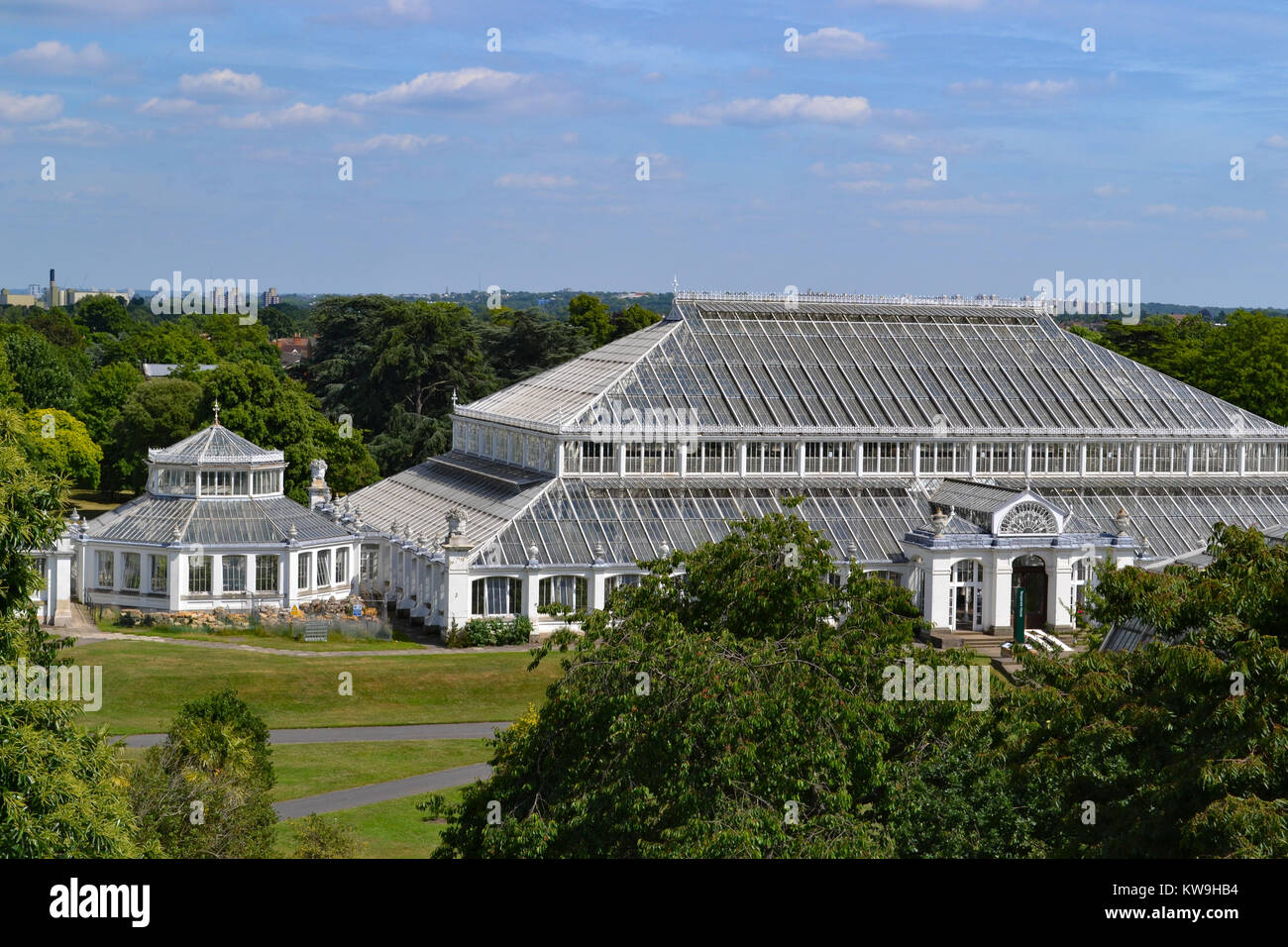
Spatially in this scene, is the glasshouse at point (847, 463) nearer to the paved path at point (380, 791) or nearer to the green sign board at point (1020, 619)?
the green sign board at point (1020, 619)

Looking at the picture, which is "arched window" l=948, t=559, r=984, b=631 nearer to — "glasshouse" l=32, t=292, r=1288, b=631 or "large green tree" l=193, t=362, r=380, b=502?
"glasshouse" l=32, t=292, r=1288, b=631

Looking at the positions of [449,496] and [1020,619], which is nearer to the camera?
[1020,619]

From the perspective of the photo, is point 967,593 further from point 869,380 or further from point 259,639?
point 259,639

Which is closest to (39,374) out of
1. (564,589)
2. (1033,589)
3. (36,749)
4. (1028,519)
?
(564,589)

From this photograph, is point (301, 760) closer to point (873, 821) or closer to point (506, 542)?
point (506, 542)

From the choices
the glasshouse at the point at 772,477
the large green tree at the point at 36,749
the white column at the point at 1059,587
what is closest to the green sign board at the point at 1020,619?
the glasshouse at the point at 772,477

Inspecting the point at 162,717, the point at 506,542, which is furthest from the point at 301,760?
the point at 506,542
